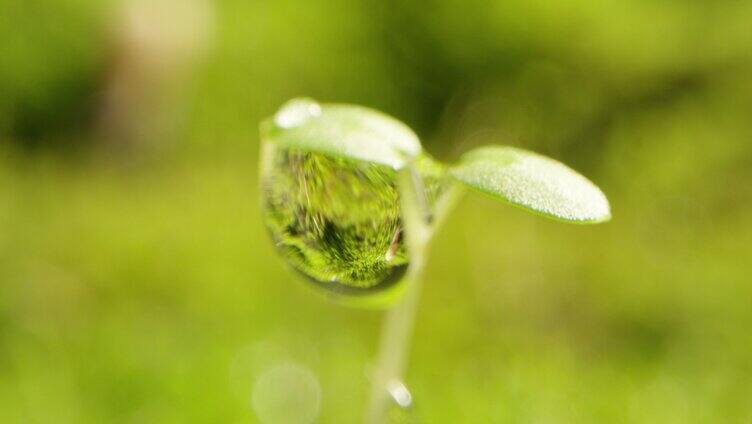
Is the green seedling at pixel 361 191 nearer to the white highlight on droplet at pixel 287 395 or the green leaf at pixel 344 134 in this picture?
the green leaf at pixel 344 134

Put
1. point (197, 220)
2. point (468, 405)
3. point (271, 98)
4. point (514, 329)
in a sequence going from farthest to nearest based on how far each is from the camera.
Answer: point (271, 98) < point (197, 220) < point (514, 329) < point (468, 405)

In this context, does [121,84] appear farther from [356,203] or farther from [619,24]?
[356,203]

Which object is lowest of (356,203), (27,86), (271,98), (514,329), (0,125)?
(356,203)

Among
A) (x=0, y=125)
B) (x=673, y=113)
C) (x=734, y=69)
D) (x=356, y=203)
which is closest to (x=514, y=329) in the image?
(x=356, y=203)

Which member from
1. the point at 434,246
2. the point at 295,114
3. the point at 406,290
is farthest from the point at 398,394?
the point at 434,246

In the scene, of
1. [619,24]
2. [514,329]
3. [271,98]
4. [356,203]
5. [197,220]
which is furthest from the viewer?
[271,98]
